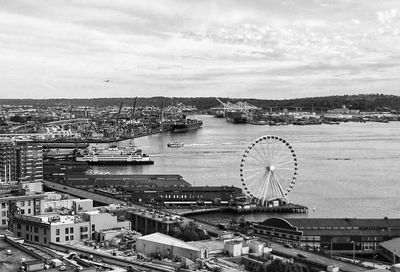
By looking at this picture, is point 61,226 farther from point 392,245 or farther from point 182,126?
point 182,126

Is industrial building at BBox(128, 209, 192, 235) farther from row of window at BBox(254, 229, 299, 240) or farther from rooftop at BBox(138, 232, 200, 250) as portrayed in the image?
row of window at BBox(254, 229, 299, 240)

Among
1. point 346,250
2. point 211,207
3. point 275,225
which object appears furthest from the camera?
point 211,207

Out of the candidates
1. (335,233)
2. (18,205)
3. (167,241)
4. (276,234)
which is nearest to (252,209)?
(276,234)

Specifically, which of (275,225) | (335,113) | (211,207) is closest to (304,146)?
(211,207)

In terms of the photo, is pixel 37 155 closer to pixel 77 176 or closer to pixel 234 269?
pixel 77 176

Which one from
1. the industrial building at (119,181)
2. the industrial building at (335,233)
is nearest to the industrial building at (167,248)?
the industrial building at (335,233)
